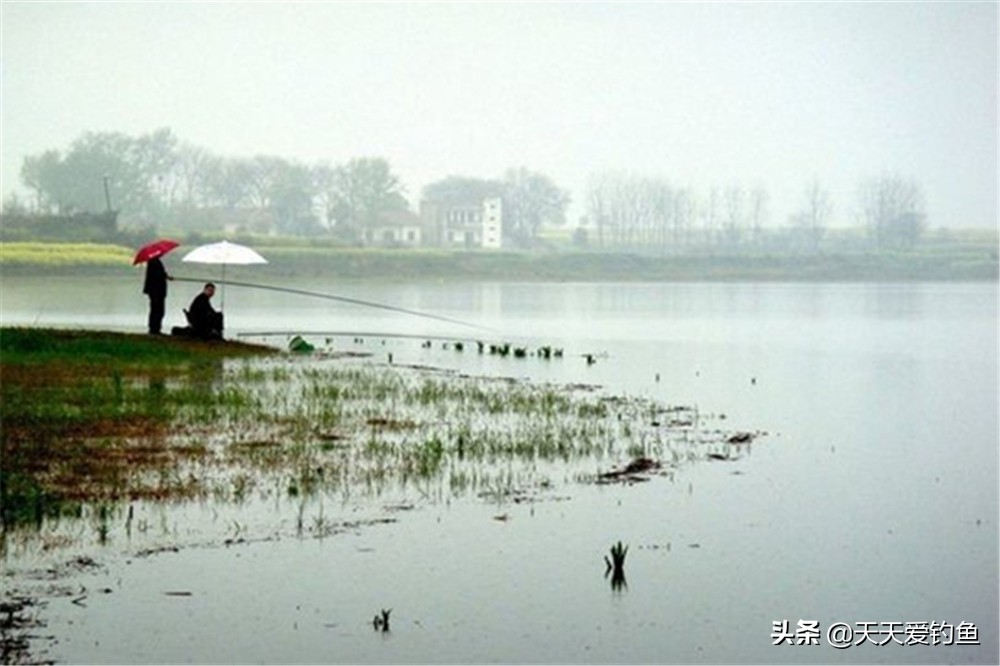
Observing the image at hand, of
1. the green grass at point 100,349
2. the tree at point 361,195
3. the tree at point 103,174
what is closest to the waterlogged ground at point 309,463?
the green grass at point 100,349

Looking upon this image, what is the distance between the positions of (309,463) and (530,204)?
17052 cm

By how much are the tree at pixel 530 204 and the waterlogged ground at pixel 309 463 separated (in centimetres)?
15647

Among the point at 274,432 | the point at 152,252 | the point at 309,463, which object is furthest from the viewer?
the point at 152,252

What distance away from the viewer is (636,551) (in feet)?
40.9

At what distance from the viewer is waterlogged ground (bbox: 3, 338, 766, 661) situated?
11.8 metres

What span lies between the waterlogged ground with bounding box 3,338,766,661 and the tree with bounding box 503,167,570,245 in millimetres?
156475

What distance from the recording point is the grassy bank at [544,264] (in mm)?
99375

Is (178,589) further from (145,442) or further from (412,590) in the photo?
(145,442)

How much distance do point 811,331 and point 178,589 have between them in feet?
146

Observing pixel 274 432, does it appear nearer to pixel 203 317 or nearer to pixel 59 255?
pixel 203 317

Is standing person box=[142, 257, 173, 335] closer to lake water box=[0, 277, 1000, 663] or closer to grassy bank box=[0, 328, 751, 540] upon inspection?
grassy bank box=[0, 328, 751, 540]

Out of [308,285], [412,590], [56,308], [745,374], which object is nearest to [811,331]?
[745,374]

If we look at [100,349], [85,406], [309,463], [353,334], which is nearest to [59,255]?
[353,334]

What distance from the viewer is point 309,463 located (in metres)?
15.7
